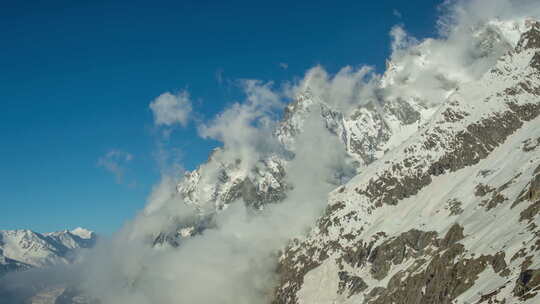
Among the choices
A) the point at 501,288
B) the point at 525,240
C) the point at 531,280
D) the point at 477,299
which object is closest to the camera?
the point at 531,280

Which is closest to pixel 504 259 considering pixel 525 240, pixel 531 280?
pixel 525 240

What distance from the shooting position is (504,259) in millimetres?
195750

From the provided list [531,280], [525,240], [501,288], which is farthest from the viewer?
[525,240]

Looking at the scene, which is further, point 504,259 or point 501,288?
point 504,259

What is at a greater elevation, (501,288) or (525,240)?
(525,240)

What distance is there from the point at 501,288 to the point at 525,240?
37412 mm

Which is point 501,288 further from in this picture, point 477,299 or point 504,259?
point 504,259

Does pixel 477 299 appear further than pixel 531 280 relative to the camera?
Yes

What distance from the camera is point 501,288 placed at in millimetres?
165500

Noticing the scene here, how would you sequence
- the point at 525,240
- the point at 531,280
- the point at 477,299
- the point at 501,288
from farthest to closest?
1. the point at 525,240
2. the point at 477,299
3. the point at 501,288
4. the point at 531,280

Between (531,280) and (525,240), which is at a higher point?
(525,240)

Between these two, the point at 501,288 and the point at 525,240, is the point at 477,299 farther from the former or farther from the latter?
the point at 525,240

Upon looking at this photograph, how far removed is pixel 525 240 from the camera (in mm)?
195125

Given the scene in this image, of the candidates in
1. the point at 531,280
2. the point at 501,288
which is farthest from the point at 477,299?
the point at 531,280
